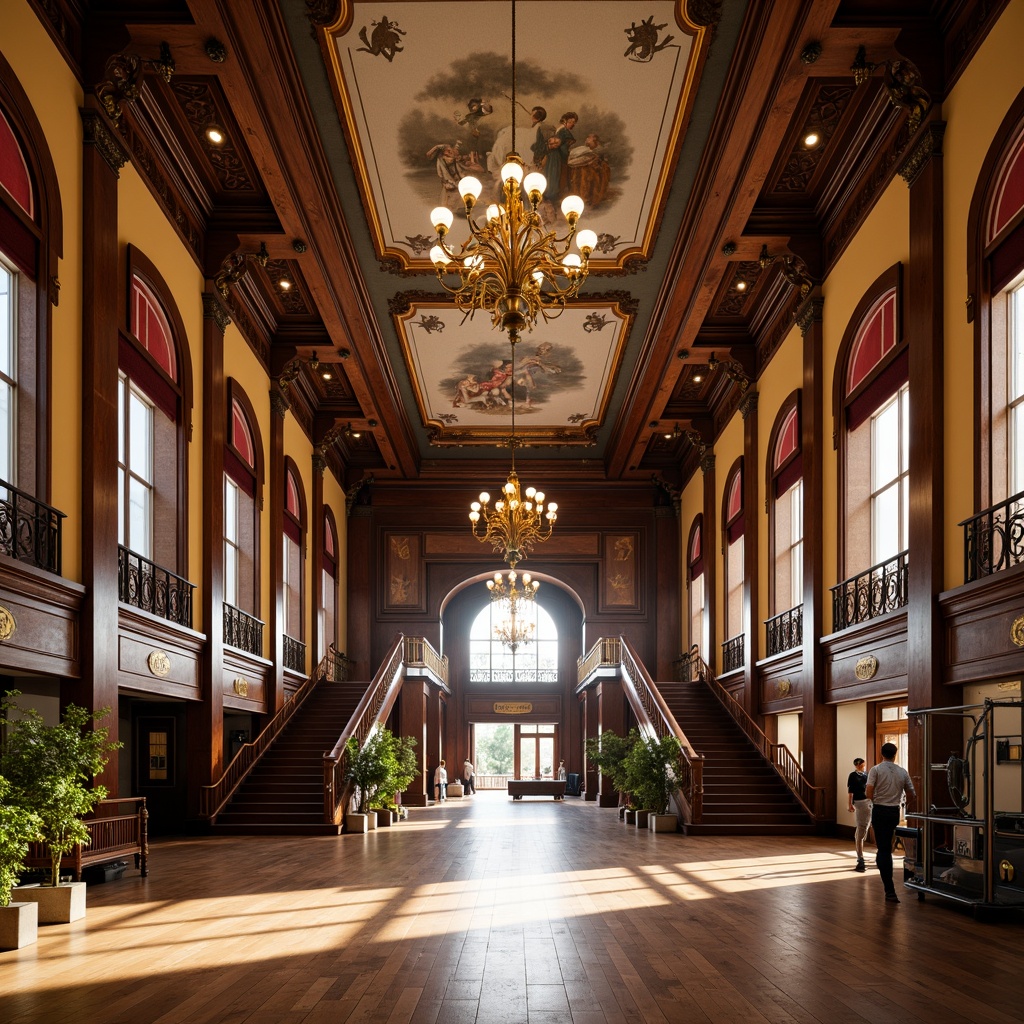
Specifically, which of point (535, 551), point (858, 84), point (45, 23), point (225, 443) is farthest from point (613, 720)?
point (45, 23)

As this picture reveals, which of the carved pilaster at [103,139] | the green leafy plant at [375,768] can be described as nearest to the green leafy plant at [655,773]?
the green leafy plant at [375,768]

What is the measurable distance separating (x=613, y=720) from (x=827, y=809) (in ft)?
30.0

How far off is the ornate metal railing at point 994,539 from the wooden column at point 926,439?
23.7 inches

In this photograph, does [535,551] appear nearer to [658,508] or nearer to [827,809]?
[658,508]

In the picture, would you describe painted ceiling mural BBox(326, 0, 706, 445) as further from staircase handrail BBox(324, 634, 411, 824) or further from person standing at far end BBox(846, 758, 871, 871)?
person standing at far end BBox(846, 758, 871, 871)

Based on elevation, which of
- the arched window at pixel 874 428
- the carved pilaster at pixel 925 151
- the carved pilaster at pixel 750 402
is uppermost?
the carved pilaster at pixel 925 151

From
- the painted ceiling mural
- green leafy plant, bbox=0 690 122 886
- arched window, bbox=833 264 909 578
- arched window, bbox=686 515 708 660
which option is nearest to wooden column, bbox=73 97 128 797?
green leafy plant, bbox=0 690 122 886

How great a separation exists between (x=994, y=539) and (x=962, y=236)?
2.84 meters

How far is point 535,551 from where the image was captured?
93.0 ft

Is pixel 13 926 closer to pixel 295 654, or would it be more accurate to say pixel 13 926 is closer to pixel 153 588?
pixel 153 588

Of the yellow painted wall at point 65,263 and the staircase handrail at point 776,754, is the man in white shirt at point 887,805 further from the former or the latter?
A: the yellow painted wall at point 65,263

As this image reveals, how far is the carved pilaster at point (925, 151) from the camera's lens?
431 inches

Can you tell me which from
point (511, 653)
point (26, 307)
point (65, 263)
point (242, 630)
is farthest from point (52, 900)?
point (511, 653)

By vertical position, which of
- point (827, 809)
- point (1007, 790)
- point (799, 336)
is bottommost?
point (827, 809)
